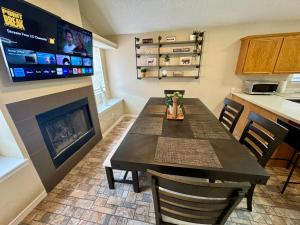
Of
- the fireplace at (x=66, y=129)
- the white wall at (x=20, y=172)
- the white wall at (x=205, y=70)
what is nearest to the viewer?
the white wall at (x=20, y=172)

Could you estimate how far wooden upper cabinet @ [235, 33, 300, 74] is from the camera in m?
2.41

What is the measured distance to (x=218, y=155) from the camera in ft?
3.40

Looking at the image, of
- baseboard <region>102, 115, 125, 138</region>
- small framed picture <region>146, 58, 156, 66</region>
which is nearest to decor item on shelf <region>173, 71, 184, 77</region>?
small framed picture <region>146, 58, 156, 66</region>

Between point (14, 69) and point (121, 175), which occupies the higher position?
point (14, 69)

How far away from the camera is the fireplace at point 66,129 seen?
5.47 feet

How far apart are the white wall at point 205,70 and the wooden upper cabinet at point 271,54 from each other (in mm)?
310

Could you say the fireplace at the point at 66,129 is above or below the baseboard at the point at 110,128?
above

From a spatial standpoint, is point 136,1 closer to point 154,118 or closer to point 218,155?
point 154,118

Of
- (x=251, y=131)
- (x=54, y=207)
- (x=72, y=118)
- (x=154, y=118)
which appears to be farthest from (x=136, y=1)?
(x=54, y=207)

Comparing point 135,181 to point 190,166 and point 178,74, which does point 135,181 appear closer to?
point 190,166

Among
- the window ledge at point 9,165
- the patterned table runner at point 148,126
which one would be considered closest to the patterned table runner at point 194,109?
the patterned table runner at point 148,126

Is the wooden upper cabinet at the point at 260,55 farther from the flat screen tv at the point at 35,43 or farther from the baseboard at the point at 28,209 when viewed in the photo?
the baseboard at the point at 28,209

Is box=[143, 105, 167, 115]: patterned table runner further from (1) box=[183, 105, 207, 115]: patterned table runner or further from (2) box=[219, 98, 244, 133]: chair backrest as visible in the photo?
(2) box=[219, 98, 244, 133]: chair backrest

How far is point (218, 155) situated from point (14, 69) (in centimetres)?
A: 191
